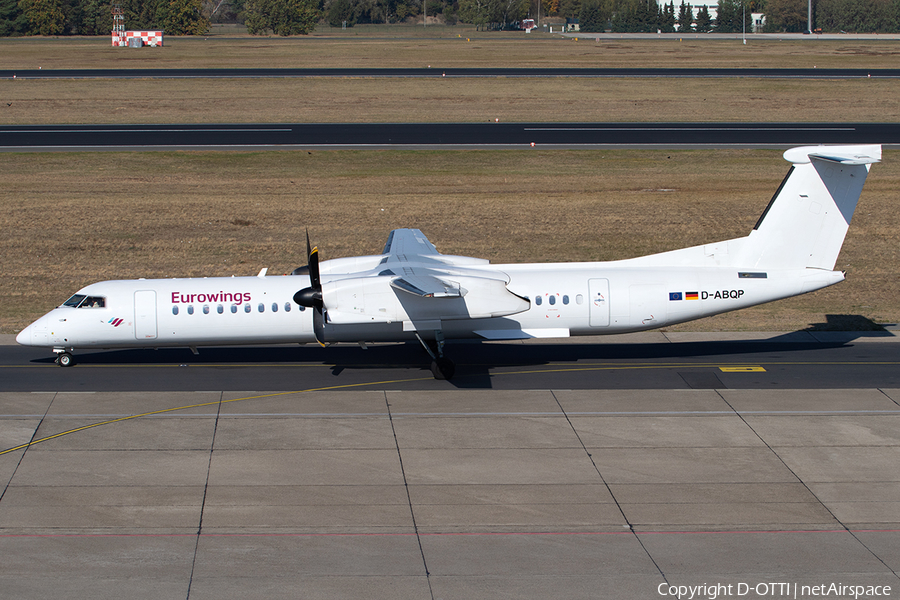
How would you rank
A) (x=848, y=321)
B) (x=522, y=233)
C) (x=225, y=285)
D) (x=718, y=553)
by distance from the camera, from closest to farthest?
1. (x=718, y=553)
2. (x=225, y=285)
3. (x=848, y=321)
4. (x=522, y=233)

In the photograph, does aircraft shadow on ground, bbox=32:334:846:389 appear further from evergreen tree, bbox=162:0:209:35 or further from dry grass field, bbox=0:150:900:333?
evergreen tree, bbox=162:0:209:35

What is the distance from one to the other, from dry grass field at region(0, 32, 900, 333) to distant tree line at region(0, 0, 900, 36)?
2469 inches

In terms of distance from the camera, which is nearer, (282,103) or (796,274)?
(796,274)

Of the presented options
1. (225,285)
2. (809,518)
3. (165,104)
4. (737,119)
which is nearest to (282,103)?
(165,104)

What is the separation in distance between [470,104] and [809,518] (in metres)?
57.9

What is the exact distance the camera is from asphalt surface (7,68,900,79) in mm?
85062

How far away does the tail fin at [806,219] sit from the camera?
25.0m

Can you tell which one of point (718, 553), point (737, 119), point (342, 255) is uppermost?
point (737, 119)

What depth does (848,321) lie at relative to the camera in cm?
3066

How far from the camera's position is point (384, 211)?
44.1 metres

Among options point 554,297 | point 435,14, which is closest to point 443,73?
point 554,297

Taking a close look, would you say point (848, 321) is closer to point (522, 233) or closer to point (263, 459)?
point (522, 233)

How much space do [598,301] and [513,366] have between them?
3.27 meters

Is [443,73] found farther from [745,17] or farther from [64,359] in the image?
[745,17]
